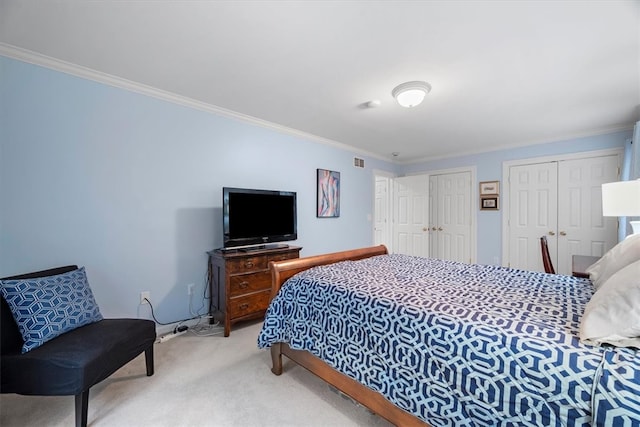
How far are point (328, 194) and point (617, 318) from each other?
339 centimetres

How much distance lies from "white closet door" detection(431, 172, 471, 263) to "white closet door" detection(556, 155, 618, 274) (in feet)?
4.08

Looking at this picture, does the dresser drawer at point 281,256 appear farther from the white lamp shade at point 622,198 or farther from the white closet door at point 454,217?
the white closet door at point 454,217

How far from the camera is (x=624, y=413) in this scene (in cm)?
74

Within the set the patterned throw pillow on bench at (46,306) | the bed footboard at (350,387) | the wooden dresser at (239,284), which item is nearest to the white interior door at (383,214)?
the wooden dresser at (239,284)

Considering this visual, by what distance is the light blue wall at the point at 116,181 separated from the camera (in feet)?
6.36

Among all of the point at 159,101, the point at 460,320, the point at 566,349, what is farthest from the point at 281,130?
the point at 566,349

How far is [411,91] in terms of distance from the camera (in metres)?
2.31

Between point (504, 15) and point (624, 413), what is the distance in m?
1.91

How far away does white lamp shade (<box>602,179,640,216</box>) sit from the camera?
1949 mm

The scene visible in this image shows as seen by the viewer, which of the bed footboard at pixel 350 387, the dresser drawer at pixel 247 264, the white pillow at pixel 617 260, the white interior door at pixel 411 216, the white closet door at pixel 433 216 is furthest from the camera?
the white closet door at pixel 433 216

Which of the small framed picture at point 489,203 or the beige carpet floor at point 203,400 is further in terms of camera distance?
the small framed picture at point 489,203

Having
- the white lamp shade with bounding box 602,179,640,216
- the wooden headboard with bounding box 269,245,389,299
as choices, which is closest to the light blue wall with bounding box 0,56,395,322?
the wooden headboard with bounding box 269,245,389,299

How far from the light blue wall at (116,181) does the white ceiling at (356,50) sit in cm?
28

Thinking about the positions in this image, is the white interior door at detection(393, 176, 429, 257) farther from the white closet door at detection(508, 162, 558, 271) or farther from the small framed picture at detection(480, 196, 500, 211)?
the white closet door at detection(508, 162, 558, 271)
